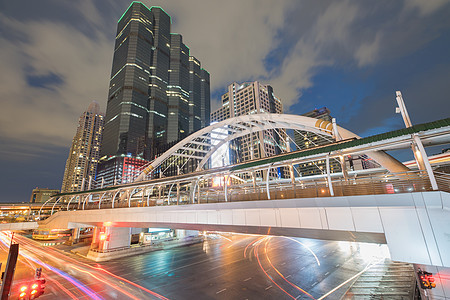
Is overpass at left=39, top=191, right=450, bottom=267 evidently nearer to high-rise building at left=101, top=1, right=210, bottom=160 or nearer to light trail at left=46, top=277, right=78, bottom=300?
light trail at left=46, top=277, right=78, bottom=300

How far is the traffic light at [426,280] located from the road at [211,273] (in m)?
9.84

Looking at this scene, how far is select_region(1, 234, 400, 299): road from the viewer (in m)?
19.5

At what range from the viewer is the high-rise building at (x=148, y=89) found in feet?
442

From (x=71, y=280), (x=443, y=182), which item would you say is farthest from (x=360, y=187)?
(x=71, y=280)

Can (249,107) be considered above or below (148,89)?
below

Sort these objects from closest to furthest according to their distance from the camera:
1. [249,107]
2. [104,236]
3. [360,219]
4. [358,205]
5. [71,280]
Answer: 1. [360,219]
2. [358,205]
3. [71,280]
4. [104,236]
5. [249,107]

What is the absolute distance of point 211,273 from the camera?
25.4 m

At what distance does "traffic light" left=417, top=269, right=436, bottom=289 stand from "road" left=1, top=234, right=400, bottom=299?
387 inches

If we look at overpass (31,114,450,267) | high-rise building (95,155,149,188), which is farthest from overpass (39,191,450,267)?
high-rise building (95,155,149,188)

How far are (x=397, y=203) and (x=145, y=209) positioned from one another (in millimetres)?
22607

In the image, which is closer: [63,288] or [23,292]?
[23,292]

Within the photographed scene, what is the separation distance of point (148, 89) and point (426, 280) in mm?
164963

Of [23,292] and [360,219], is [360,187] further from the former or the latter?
[23,292]

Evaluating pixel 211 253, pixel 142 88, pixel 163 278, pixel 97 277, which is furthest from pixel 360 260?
pixel 142 88
